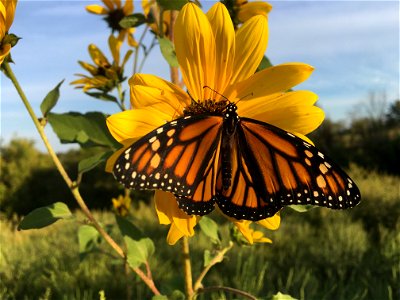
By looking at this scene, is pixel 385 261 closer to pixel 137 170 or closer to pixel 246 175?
pixel 246 175

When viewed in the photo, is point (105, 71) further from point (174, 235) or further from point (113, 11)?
point (174, 235)

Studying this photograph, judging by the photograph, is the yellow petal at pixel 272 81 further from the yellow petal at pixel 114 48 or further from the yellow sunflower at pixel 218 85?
the yellow petal at pixel 114 48

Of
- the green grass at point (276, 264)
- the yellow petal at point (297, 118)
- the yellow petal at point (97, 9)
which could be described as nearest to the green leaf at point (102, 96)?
the yellow petal at point (97, 9)

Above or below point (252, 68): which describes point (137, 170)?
below

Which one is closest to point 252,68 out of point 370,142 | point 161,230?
point 161,230

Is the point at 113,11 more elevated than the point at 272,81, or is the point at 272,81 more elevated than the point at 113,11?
the point at 113,11

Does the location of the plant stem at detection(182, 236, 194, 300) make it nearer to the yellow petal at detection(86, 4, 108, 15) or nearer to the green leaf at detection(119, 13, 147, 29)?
the green leaf at detection(119, 13, 147, 29)

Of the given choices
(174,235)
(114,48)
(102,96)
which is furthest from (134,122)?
(114,48)
